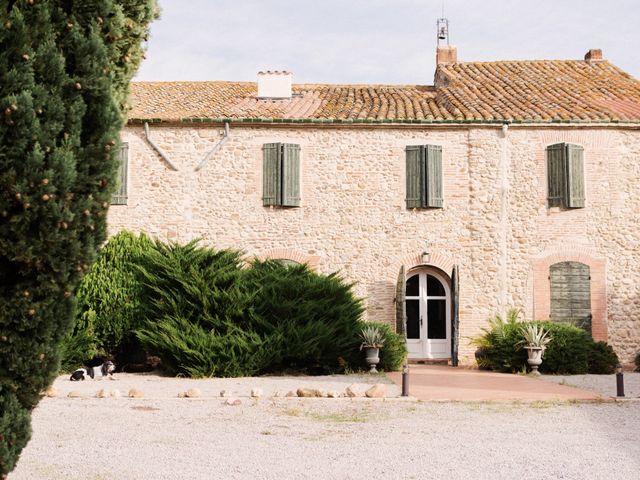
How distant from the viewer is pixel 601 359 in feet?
45.0

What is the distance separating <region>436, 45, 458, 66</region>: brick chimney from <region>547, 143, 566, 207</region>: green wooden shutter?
18.7 ft

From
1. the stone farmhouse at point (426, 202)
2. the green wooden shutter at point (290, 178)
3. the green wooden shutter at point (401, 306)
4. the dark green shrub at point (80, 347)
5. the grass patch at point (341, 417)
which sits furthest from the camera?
the green wooden shutter at point (290, 178)

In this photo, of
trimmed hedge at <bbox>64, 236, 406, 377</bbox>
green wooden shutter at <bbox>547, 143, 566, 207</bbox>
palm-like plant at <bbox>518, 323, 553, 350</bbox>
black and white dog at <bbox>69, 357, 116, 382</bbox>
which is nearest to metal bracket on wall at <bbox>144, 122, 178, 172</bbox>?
trimmed hedge at <bbox>64, 236, 406, 377</bbox>

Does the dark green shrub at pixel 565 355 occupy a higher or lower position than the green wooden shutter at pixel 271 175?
lower

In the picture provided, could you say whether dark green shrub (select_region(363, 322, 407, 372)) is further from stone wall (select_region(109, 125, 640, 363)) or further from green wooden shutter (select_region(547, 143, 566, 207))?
green wooden shutter (select_region(547, 143, 566, 207))

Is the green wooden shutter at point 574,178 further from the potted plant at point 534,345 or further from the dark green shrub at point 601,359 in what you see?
the potted plant at point 534,345

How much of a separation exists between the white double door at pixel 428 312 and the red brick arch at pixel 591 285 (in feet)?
6.46

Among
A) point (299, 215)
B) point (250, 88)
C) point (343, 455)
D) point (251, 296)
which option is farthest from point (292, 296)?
point (250, 88)

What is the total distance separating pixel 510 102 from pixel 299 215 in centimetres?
587

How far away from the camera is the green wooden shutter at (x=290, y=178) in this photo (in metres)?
16.0

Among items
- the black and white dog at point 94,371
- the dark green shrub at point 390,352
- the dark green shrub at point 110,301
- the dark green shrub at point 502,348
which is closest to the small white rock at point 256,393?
the black and white dog at point 94,371

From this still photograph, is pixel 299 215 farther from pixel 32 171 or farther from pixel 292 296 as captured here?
pixel 32 171

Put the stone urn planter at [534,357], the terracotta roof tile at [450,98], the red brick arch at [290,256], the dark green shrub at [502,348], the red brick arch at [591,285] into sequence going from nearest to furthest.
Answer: the stone urn planter at [534,357], the dark green shrub at [502,348], the red brick arch at [591,285], the red brick arch at [290,256], the terracotta roof tile at [450,98]

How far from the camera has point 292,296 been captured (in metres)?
13.0
